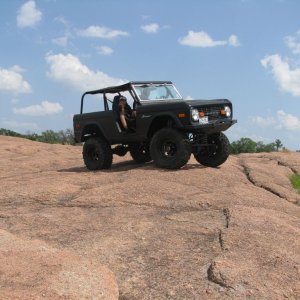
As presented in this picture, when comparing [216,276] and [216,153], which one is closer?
[216,276]

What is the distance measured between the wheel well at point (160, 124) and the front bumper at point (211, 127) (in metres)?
0.45

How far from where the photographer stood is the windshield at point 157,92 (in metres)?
10.0

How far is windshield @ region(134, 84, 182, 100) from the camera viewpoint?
10.0 metres

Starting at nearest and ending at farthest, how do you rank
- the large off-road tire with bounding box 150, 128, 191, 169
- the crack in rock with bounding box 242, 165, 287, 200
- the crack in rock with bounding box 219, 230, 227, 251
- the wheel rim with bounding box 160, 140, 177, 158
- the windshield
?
the crack in rock with bounding box 219, 230, 227, 251, the crack in rock with bounding box 242, 165, 287, 200, the large off-road tire with bounding box 150, 128, 191, 169, the wheel rim with bounding box 160, 140, 177, 158, the windshield

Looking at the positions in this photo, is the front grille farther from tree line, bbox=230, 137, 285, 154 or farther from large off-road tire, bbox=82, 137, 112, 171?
tree line, bbox=230, 137, 285, 154

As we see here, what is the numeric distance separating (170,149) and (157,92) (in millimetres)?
1625

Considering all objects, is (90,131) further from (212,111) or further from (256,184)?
(256,184)

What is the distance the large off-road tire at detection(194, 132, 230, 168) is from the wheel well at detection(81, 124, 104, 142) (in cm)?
241

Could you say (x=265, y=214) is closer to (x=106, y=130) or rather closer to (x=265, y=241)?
(x=265, y=241)

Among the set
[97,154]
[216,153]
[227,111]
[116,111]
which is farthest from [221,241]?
[97,154]

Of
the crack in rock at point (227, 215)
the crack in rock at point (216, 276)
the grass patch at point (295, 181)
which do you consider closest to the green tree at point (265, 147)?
the grass patch at point (295, 181)

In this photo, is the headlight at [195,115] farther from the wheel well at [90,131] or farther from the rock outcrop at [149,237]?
the wheel well at [90,131]

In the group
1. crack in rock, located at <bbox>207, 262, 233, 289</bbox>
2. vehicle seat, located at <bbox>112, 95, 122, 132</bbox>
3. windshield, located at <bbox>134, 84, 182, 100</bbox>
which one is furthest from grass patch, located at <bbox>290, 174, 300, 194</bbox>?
crack in rock, located at <bbox>207, 262, 233, 289</bbox>

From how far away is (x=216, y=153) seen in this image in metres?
10.0
